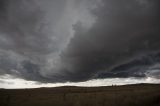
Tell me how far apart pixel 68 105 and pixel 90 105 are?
337 centimetres

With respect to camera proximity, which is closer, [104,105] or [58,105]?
→ [104,105]

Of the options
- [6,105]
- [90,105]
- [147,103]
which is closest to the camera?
[147,103]

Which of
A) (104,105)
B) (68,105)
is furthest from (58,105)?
(104,105)

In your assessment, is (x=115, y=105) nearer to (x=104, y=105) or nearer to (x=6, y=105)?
(x=104, y=105)

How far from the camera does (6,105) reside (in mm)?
26422

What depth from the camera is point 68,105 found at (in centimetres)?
2553

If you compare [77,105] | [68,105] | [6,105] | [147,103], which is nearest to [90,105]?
[77,105]

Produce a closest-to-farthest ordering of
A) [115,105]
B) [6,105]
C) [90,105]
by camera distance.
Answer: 1. [115,105]
2. [90,105]
3. [6,105]

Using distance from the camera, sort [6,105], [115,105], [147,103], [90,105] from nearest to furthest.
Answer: [147,103] → [115,105] → [90,105] → [6,105]

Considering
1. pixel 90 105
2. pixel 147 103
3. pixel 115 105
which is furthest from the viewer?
pixel 90 105

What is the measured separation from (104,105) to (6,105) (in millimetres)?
14865

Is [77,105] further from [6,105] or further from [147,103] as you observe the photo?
[6,105]

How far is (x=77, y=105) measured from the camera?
24516 mm

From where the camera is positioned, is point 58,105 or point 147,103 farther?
point 58,105
